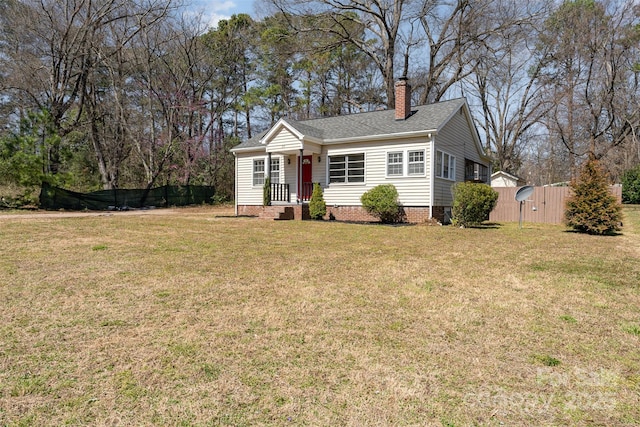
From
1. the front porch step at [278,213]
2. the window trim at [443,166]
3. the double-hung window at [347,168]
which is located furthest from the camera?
the double-hung window at [347,168]

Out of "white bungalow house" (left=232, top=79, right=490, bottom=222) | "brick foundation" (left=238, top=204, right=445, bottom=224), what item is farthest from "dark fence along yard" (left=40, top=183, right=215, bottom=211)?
"brick foundation" (left=238, top=204, right=445, bottom=224)

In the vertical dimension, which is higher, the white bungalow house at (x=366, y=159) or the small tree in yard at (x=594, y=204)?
the white bungalow house at (x=366, y=159)

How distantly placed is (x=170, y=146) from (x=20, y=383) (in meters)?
25.7

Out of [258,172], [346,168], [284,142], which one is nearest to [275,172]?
[258,172]

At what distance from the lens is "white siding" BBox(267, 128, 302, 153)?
14820 mm

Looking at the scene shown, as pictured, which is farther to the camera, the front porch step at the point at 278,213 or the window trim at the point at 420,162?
the front porch step at the point at 278,213

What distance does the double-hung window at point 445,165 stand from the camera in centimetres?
1394

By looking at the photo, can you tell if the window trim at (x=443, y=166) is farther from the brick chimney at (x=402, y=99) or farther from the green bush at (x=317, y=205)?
the green bush at (x=317, y=205)

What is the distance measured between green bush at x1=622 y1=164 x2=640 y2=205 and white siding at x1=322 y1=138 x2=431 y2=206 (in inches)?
738

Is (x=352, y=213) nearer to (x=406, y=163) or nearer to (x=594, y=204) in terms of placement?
(x=406, y=163)

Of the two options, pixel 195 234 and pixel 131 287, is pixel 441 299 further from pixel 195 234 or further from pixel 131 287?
pixel 195 234

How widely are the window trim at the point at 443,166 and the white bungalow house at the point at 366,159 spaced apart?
0.04 metres

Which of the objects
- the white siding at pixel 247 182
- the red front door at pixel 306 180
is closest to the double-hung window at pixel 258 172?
the white siding at pixel 247 182

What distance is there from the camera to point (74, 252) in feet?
21.4
